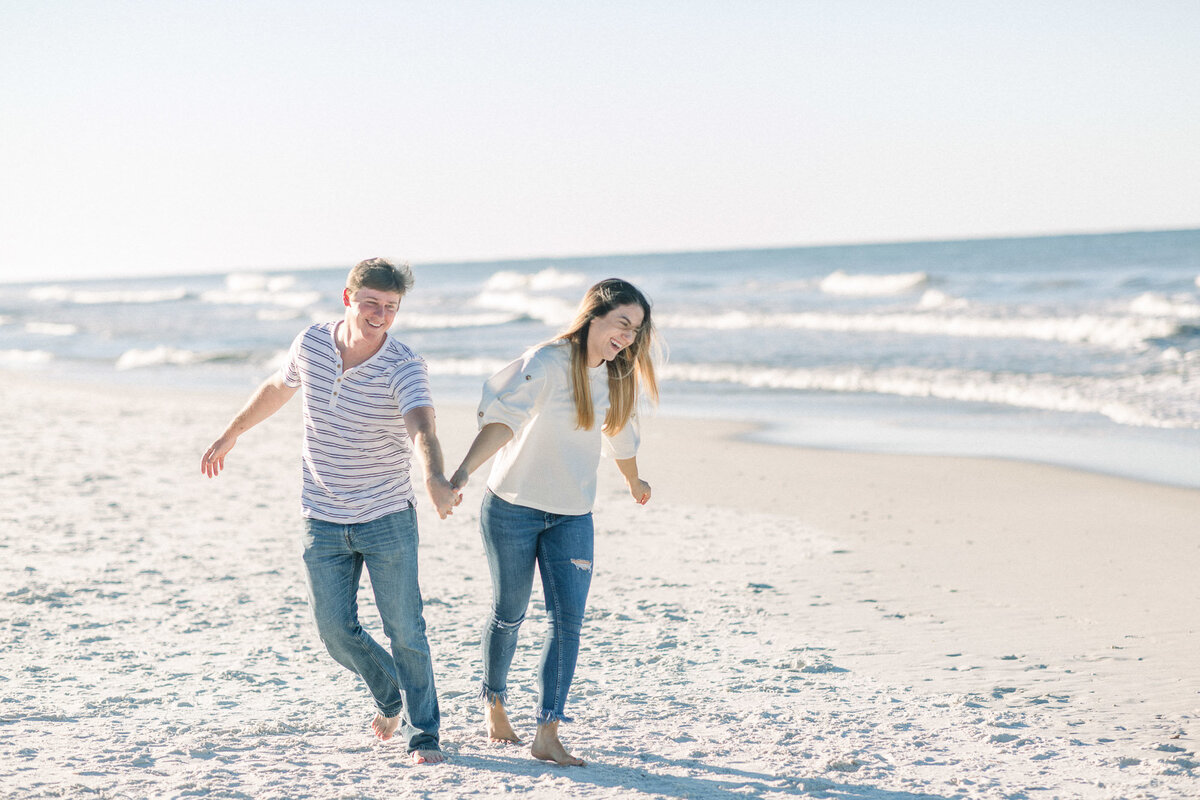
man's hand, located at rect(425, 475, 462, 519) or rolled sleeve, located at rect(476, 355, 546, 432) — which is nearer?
man's hand, located at rect(425, 475, 462, 519)

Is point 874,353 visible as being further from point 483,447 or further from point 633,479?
point 483,447

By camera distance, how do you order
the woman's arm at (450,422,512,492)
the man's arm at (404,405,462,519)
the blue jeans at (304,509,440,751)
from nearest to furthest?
the man's arm at (404,405,462,519)
the woman's arm at (450,422,512,492)
the blue jeans at (304,509,440,751)

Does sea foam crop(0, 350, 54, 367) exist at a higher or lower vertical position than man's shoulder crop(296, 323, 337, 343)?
lower

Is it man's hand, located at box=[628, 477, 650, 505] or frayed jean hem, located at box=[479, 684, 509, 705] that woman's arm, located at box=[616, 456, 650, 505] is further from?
frayed jean hem, located at box=[479, 684, 509, 705]

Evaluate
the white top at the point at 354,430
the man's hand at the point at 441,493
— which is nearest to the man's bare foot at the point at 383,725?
the white top at the point at 354,430

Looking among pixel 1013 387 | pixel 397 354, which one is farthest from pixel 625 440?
pixel 1013 387

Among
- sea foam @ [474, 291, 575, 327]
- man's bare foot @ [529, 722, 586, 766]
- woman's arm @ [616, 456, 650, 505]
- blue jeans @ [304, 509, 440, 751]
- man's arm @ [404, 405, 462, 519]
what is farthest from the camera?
sea foam @ [474, 291, 575, 327]

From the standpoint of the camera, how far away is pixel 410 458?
372 cm

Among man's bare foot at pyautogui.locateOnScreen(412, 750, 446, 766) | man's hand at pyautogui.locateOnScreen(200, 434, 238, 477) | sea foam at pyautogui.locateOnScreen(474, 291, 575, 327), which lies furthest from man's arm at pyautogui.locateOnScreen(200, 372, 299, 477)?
sea foam at pyautogui.locateOnScreen(474, 291, 575, 327)

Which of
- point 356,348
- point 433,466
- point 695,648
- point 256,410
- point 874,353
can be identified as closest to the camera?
point 433,466

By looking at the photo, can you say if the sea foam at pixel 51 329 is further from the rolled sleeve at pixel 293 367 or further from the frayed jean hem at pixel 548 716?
the frayed jean hem at pixel 548 716

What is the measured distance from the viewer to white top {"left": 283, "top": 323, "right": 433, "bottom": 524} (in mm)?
3561

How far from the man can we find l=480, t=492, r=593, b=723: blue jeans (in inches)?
10.2

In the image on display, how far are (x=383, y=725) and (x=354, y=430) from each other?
3.72 ft
